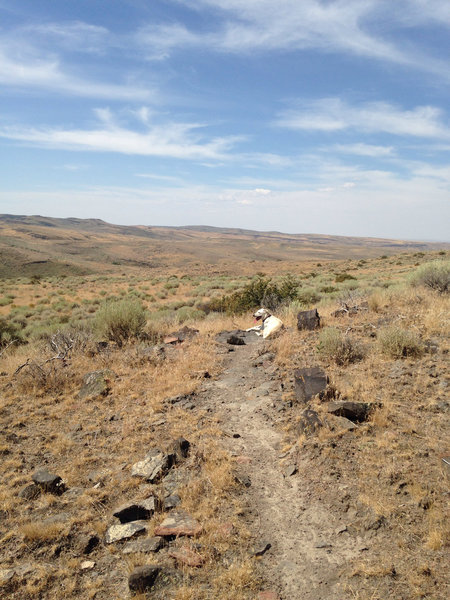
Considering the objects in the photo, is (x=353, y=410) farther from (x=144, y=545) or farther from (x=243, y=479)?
(x=144, y=545)

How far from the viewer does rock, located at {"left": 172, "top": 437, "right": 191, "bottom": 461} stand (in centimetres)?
450

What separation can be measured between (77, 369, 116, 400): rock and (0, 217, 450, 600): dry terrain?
4cm

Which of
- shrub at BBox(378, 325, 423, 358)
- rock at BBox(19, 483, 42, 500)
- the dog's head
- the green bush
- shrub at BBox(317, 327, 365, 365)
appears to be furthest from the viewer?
the green bush

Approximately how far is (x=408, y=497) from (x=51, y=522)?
341 cm

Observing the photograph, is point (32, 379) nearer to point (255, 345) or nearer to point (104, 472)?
point (104, 472)

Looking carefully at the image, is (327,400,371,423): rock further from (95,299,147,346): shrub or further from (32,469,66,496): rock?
(95,299,147,346): shrub

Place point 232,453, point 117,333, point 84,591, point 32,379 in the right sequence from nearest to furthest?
1. point 84,591
2. point 232,453
3. point 32,379
4. point 117,333

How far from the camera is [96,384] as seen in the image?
6641mm

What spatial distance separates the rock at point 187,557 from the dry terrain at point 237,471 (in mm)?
11

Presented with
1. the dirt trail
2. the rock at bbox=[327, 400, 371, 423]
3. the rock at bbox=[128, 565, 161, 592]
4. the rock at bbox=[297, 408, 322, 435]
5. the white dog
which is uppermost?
the white dog

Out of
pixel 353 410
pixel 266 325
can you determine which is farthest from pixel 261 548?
pixel 266 325

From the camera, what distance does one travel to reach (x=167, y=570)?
9.78 ft

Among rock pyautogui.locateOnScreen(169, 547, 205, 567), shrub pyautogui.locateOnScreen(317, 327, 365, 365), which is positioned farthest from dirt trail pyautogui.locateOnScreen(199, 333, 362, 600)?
shrub pyautogui.locateOnScreen(317, 327, 365, 365)

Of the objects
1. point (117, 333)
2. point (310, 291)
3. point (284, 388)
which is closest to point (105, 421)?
point (284, 388)
